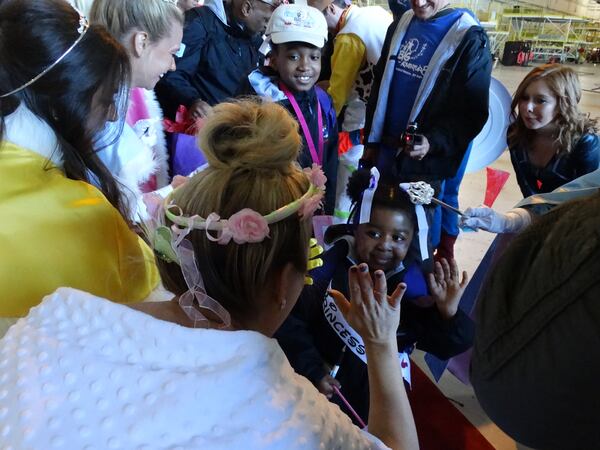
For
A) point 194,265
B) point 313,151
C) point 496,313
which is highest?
point 496,313

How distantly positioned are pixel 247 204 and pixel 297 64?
1.34 m

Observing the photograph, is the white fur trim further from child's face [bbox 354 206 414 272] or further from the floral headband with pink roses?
the floral headband with pink roses

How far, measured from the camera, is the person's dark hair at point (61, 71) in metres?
0.87

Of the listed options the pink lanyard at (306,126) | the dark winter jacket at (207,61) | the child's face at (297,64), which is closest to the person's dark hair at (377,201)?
the pink lanyard at (306,126)

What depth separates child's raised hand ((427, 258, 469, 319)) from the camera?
1.28 m

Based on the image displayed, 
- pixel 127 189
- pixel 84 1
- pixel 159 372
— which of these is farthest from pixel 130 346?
pixel 84 1

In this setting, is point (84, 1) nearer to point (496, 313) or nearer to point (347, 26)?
point (347, 26)

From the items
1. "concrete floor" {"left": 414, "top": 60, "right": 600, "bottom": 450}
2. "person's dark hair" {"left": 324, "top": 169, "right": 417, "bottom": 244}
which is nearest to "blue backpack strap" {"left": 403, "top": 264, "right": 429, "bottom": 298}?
"person's dark hair" {"left": 324, "top": 169, "right": 417, "bottom": 244}

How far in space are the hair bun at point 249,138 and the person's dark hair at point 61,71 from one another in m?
0.30

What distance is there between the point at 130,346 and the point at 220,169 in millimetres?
273

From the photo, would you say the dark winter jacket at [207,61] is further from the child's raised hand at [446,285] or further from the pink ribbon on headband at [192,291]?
the pink ribbon on headband at [192,291]

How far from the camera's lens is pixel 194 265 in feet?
2.29

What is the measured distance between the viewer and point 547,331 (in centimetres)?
34

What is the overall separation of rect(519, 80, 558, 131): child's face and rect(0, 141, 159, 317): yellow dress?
62.5 inches
